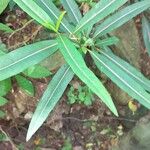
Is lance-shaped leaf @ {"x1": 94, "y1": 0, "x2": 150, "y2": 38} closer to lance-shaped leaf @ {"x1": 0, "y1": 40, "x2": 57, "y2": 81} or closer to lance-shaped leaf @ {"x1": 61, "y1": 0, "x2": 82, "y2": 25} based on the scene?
lance-shaped leaf @ {"x1": 61, "y1": 0, "x2": 82, "y2": 25}

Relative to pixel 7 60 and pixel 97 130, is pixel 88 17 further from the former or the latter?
pixel 97 130

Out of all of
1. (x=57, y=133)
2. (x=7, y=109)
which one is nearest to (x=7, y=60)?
(x=7, y=109)

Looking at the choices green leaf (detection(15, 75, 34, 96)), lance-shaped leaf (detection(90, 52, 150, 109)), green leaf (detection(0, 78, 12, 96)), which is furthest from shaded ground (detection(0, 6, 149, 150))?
lance-shaped leaf (detection(90, 52, 150, 109))

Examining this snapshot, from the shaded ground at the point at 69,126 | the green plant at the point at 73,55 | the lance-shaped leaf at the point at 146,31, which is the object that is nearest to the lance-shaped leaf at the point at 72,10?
the green plant at the point at 73,55

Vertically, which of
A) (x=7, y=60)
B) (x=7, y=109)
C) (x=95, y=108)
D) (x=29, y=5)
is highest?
(x=29, y=5)

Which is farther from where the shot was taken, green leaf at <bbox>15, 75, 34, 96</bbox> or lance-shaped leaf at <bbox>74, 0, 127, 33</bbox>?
green leaf at <bbox>15, 75, 34, 96</bbox>

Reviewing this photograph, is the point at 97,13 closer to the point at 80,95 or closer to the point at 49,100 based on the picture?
the point at 49,100

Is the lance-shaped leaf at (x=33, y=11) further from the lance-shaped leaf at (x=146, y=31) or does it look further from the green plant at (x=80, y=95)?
the green plant at (x=80, y=95)
